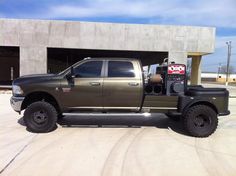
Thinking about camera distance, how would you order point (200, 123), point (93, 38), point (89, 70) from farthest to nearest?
point (93, 38) → point (89, 70) → point (200, 123)

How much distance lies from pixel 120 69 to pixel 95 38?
15.0 metres

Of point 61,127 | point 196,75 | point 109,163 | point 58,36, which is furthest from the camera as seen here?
point 196,75

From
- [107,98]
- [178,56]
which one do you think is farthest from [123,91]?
[178,56]

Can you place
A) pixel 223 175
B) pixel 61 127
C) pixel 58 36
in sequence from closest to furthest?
pixel 223 175, pixel 61 127, pixel 58 36

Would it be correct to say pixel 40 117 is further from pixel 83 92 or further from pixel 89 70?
pixel 89 70

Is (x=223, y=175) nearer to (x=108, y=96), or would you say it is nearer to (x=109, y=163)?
(x=109, y=163)

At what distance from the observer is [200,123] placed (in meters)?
8.80

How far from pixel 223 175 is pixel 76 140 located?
3574 millimetres

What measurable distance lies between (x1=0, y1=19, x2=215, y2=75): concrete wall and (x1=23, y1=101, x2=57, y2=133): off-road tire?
15.3 m

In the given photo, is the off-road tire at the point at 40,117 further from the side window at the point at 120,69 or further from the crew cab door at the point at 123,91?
the side window at the point at 120,69

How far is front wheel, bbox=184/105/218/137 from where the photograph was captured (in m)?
8.69

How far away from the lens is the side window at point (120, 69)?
9.03 meters

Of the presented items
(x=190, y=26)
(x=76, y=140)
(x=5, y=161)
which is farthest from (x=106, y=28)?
(x=5, y=161)

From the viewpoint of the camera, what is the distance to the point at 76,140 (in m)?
7.93
